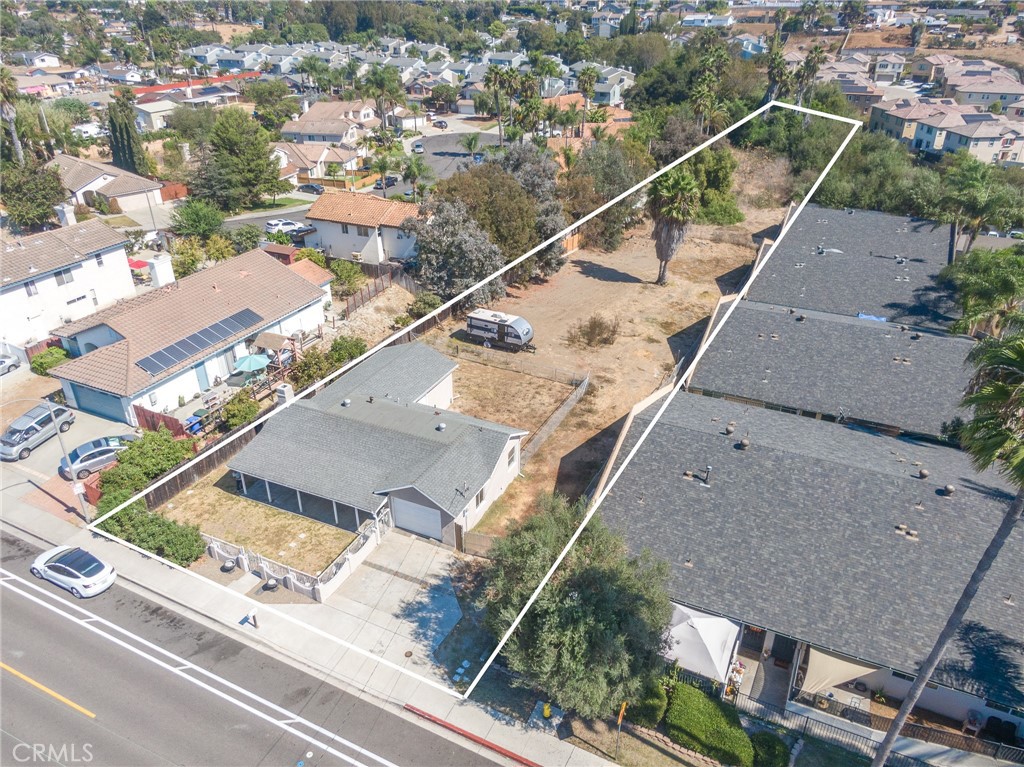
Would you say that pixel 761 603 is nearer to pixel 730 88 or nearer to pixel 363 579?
pixel 363 579

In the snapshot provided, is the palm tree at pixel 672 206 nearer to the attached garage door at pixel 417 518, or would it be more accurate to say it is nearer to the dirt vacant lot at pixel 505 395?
the dirt vacant lot at pixel 505 395

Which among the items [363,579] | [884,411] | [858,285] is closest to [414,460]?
[363,579]

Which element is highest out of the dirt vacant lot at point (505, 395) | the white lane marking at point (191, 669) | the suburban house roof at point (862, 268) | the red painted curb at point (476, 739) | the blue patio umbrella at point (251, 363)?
the suburban house roof at point (862, 268)

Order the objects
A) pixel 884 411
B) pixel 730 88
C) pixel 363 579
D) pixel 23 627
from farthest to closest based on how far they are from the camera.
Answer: pixel 730 88, pixel 884 411, pixel 363 579, pixel 23 627

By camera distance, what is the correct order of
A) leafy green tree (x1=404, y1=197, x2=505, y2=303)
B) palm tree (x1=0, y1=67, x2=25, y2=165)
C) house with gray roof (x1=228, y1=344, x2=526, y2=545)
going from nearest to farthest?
house with gray roof (x1=228, y1=344, x2=526, y2=545) → leafy green tree (x1=404, y1=197, x2=505, y2=303) → palm tree (x1=0, y1=67, x2=25, y2=165)

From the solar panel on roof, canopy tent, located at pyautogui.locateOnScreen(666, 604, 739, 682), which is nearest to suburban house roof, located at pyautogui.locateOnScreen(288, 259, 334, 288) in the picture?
the solar panel on roof

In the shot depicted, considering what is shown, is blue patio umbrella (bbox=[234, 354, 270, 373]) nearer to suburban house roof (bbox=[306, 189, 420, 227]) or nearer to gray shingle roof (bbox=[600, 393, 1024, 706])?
suburban house roof (bbox=[306, 189, 420, 227])

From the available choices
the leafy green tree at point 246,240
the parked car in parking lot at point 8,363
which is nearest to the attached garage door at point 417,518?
the parked car in parking lot at point 8,363
